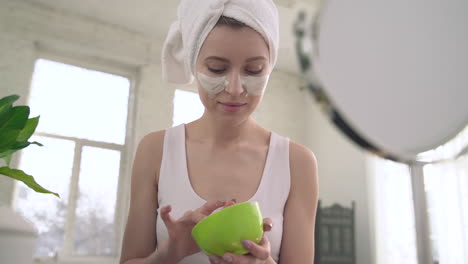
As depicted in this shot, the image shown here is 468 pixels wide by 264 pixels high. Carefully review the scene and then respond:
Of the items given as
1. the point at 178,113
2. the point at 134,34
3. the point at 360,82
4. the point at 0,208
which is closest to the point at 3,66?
the point at 134,34

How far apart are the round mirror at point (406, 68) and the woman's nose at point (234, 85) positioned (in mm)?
463

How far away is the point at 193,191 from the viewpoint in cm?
86

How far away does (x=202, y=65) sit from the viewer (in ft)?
2.64

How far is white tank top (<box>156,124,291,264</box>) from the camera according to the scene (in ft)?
2.79

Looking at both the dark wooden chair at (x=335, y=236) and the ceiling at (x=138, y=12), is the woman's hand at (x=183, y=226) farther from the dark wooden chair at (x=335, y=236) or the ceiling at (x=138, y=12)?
the dark wooden chair at (x=335, y=236)

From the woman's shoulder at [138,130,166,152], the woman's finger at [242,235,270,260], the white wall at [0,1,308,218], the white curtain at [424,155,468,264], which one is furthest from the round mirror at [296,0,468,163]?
the white wall at [0,1,308,218]

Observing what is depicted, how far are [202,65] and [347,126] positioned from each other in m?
0.57

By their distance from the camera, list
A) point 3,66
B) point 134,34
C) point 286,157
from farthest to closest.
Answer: point 134,34 → point 3,66 → point 286,157

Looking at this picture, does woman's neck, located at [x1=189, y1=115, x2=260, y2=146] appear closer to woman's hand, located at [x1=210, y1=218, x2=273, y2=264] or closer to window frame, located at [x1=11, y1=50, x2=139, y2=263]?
woman's hand, located at [x1=210, y1=218, x2=273, y2=264]

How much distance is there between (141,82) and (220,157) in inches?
156

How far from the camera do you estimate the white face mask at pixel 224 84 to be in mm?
769

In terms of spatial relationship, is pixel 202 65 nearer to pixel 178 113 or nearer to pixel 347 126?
pixel 347 126

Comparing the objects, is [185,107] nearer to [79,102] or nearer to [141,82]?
[141,82]

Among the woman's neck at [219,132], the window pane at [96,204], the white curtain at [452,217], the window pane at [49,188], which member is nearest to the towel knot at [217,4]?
the woman's neck at [219,132]
